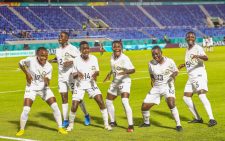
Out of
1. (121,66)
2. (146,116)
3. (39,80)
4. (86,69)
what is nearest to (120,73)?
(121,66)

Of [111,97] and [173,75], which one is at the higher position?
[173,75]

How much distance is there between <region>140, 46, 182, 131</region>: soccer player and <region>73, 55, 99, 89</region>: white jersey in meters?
1.62

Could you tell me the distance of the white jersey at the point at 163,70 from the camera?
1345cm

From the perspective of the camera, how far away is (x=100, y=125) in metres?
14.6

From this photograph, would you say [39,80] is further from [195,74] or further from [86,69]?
[195,74]

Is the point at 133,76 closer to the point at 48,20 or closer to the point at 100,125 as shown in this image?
the point at 100,125

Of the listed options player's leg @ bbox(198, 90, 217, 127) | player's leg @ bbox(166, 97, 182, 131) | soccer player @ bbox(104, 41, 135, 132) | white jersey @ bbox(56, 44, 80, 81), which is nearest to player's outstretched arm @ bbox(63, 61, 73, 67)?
white jersey @ bbox(56, 44, 80, 81)

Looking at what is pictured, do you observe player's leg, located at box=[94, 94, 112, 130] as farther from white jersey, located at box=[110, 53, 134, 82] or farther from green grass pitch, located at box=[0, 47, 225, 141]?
white jersey, located at box=[110, 53, 134, 82]

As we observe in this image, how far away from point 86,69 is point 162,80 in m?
2.14

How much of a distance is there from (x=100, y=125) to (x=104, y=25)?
6666 centimetres

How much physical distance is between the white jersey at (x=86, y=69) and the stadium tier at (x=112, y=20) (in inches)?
1937

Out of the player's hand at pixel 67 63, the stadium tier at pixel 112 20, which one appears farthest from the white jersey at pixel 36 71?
the stadium tier at pixel 112 20

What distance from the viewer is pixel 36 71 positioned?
13.4 meters

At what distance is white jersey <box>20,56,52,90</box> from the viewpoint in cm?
1342
